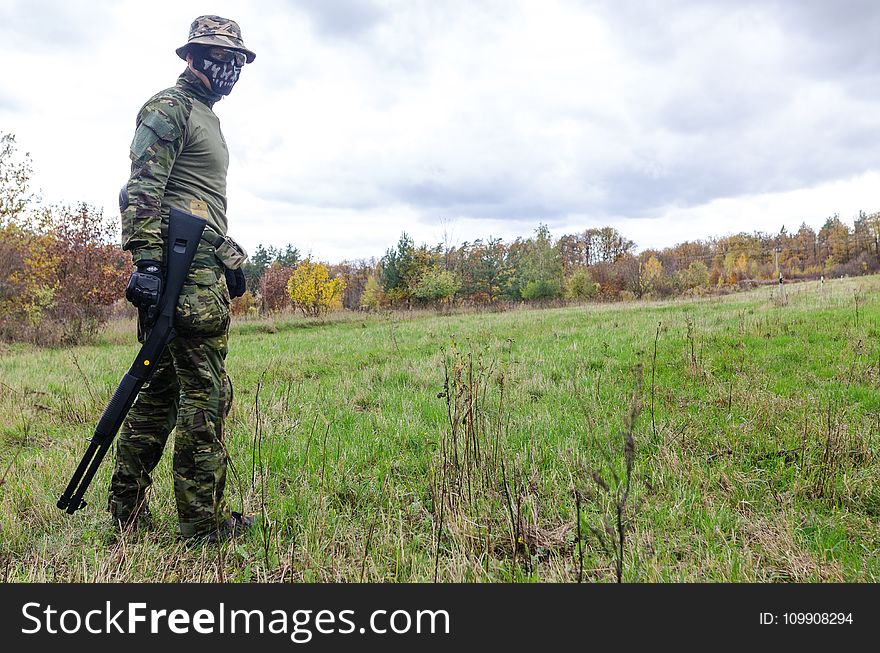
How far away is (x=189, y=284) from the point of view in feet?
8.39

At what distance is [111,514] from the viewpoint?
280 centimetres

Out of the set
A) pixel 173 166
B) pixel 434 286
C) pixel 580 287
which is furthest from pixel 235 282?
pixel 580 287

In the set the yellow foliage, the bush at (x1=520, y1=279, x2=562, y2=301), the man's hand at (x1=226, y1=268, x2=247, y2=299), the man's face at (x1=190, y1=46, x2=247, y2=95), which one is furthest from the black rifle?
the bush at (x1=520, y1=279, x2=562, y2=301)

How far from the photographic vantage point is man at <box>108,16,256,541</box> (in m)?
2.46

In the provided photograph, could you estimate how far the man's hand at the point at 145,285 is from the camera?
7.75 feet

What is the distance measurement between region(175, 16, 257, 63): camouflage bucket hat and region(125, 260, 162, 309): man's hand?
50.1 inches

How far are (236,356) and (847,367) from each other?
973cm

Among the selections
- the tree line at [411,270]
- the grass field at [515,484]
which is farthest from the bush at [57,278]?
the grass field at [515,484]

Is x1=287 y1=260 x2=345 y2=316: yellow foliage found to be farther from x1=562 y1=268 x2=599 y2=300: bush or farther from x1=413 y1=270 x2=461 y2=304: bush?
x1=562 y1=268 x2=599 y2=300: bush

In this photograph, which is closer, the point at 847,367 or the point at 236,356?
the point at 847,367

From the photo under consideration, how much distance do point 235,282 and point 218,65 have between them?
4.06 feet
